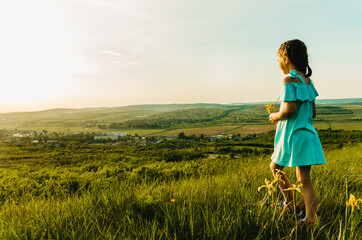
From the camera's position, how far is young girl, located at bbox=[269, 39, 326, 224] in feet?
6.09

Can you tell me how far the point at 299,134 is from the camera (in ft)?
6.26

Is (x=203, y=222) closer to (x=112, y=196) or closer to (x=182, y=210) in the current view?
(x=182, y=210)

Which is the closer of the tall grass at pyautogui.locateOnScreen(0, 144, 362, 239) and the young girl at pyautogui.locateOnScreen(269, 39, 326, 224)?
the tall grass at pyautogui.locateOnScreen(0, 144, 362, 239)

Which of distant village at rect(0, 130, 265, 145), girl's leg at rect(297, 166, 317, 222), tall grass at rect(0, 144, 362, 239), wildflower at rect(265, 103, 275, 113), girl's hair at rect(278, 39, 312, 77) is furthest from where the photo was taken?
distant village at rect(0, 130, 265, 145)

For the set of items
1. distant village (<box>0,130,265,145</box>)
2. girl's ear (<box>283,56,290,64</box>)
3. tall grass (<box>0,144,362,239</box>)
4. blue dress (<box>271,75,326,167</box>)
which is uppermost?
girl's ear (<box>283,56,290,64</box>)

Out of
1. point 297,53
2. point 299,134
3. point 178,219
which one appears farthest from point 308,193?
point 297,53

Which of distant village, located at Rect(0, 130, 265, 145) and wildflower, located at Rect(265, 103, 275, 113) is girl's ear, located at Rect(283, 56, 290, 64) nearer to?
wildflower, located at Rect(265, 103, 275, 113)

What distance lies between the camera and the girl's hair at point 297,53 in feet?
6.53

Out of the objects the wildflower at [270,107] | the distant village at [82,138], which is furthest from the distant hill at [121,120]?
the wildflower at [270,107]

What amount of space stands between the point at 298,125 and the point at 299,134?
9cm

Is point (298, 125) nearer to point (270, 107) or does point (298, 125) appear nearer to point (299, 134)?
point (299, 134)

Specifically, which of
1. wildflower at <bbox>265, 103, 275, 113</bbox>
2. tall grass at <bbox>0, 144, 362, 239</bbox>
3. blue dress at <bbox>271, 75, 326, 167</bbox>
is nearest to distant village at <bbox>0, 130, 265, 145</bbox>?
wildflower at <bbox>265, 103, 275, 113</bbox>

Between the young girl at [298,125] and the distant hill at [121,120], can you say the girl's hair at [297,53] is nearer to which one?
the young girl at [298,125]

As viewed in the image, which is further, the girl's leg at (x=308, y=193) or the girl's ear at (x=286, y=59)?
the girl's ear at (x=286, y=59)
